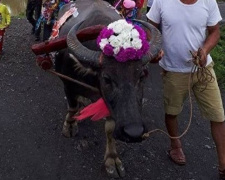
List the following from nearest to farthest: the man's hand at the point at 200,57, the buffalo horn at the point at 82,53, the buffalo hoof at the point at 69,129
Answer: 1. the buffalo horn at the point at 82,53
2. the man's hand at the point at 200,57
3. the buffalo hoof at the point at 69,129

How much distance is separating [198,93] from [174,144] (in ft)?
2.33

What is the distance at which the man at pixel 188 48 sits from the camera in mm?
3754

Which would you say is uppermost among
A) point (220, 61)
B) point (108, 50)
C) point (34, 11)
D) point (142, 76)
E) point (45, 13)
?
point (108, 50)

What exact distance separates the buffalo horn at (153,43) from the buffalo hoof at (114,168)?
1.17 metres

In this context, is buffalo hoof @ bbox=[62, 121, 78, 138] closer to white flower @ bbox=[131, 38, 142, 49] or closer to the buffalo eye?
the buffalo eye

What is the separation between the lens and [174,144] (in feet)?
14.7

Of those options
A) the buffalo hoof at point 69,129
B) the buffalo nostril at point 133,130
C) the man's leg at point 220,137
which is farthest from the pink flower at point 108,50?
the buffalo hoof at point 69,129

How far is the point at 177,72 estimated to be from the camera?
402cm

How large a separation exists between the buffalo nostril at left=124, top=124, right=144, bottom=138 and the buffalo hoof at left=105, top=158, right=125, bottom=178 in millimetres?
945

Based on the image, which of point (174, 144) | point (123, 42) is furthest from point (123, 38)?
point (174, 144)

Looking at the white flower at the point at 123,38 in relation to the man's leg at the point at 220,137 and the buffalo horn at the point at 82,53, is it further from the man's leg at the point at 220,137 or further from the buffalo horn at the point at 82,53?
the man's leg at the point at 220,137

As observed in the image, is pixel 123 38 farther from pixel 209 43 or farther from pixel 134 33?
pixel 209 43

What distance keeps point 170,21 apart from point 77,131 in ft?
6.05

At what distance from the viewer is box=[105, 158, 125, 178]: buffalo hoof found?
416cm
